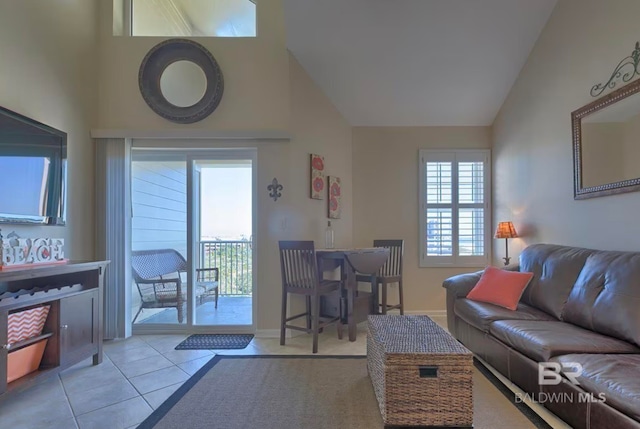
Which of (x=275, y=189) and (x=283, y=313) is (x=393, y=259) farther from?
(x=275, y=189)

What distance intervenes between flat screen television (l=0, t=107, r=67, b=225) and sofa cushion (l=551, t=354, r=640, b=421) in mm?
3442

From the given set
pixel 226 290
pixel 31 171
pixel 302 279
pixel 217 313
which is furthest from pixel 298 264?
pixel 31 171

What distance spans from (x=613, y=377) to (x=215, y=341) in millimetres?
2902

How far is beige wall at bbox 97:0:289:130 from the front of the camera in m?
3.36

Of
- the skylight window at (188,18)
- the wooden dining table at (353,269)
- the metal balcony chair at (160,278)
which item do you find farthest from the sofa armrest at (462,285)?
the skylight window at (188,18)

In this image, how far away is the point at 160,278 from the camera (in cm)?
345

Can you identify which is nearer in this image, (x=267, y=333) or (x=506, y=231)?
(x=267, y=333)

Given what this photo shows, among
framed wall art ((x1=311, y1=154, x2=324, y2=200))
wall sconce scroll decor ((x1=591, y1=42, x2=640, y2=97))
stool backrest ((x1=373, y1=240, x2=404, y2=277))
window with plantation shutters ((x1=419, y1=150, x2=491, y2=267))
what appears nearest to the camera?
wall sconce scroll decor ((x1=591, y1=42, x2=640, y2=97))

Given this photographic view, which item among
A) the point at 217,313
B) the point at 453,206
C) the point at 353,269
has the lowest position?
the point at 217,313

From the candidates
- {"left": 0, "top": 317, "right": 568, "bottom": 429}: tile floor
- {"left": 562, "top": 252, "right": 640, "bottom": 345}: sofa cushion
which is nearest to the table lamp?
{"left": 562, "top": 252, "right": 640, "bottom": 345}: sofa cushion

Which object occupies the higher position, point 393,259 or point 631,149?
point 631,149

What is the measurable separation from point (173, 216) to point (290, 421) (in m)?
2.43

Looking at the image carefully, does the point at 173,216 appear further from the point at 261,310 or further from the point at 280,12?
the point at 280,12

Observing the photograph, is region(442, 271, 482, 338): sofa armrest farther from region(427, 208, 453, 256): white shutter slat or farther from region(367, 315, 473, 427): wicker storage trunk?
region(367, 315, 473, 427): wicker storage trunk
